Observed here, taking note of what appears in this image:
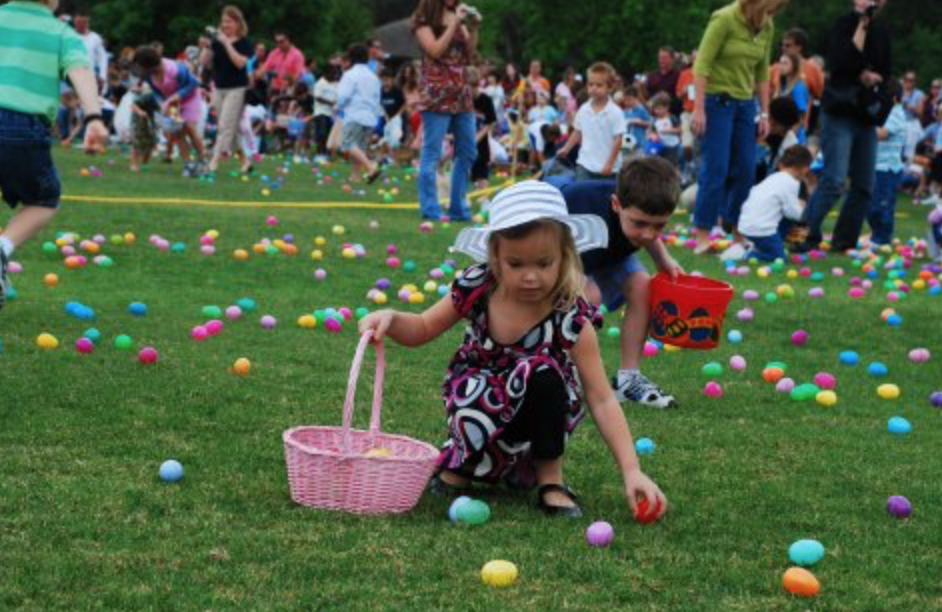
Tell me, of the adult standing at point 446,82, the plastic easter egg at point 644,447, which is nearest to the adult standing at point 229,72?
the adult standing at point 446,82

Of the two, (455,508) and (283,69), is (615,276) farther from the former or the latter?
(283,69)

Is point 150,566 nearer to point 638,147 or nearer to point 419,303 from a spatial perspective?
point 419,303

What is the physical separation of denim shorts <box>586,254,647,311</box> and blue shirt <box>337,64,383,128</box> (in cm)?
1229

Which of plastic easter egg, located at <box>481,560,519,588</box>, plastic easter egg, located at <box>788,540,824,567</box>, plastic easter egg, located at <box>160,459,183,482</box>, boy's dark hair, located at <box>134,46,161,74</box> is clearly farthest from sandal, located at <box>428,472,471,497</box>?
boy's dark hair, located at <box>134,46,161,74</box>

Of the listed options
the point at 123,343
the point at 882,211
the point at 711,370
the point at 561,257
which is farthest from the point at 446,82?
the point at 561,257

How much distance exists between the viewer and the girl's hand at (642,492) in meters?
4.00

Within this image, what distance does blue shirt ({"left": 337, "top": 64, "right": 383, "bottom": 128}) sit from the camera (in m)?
18.0

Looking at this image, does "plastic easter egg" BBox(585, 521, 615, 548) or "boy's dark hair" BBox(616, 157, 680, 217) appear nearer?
"plastic easter egg" BBox(585, 521, 615, 548)

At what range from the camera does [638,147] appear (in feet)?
63.1

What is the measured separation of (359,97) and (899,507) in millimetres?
14417

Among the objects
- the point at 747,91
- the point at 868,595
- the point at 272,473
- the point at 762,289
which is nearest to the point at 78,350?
the point at 272,473

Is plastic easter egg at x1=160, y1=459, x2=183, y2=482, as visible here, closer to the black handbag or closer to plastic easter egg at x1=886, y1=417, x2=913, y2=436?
plastic easter egg at x1=886, y1=417, x2=913, y2=436

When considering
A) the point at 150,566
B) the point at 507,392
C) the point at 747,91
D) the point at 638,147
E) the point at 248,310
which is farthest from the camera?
the point at 638,147

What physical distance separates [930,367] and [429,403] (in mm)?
3130
